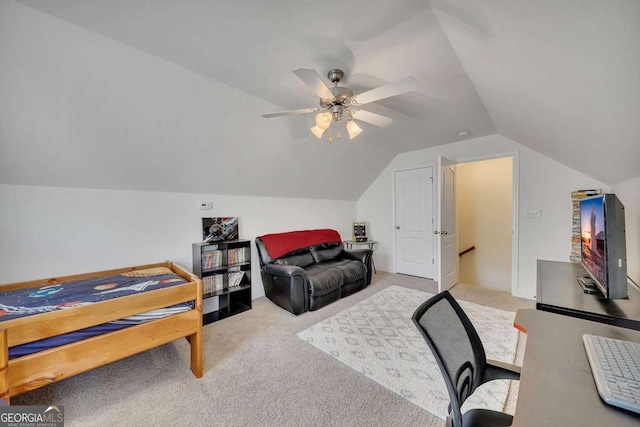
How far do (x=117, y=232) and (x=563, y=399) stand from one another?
3.33 meters

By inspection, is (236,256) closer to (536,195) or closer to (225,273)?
(225,273)

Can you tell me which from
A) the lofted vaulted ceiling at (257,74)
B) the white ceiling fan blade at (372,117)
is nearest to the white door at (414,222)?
the lofted vaulted ceiling at (257,74)

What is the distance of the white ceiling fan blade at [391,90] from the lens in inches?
62.4

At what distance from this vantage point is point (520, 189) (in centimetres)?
348

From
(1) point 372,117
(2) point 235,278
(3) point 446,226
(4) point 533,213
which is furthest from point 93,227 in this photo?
(4) point 533,213

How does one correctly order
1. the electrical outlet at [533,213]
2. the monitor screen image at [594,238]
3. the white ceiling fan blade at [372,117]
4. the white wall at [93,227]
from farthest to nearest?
the electrical outlet at [533,213], the white ceiling fan blade at [372,117], the white wall at [93,227], the monitor screen image at [594,238]

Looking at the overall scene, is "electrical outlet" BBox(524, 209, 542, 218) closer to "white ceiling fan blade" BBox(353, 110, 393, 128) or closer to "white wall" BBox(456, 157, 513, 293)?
"white wall" BBox(456, 157, 513, 293)

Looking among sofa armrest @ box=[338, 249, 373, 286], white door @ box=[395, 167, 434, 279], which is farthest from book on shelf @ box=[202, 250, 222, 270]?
white door @ box=[395, 167, 434, 279]

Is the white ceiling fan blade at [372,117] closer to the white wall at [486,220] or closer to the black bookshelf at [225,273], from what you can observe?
the black bookshelf at [225,273]

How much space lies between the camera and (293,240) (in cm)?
379

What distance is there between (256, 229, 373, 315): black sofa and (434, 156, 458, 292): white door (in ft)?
3.59

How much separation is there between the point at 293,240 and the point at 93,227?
7.66ft

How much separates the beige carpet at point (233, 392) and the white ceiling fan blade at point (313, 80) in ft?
7.21

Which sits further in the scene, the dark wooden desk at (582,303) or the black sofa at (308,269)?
the black sofa at (308,269)
